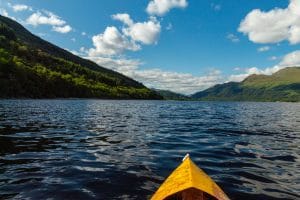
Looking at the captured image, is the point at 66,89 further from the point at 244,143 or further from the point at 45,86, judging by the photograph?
the point at 244,143

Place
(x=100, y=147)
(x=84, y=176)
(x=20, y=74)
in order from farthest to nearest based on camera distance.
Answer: (x=20, y=74) < (x=100, y=147) < (x=84, y=176)

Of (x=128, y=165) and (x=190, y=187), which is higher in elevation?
(x=190, y=187)

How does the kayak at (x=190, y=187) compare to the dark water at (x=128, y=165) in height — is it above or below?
above

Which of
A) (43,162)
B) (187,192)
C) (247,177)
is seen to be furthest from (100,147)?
(187,192)

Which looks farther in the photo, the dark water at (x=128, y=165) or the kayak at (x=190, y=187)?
the dark water at (x=128, y=165)

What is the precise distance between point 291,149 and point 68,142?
51.5 ft

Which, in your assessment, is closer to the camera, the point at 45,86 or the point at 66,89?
the point at 45,86

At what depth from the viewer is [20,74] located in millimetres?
139375

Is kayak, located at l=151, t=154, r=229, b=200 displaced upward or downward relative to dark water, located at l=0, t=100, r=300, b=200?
upward

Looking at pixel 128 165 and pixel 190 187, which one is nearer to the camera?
pixel 190 187

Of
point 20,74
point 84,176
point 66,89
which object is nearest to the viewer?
point 84,176

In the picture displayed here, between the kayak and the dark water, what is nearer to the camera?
the kayak

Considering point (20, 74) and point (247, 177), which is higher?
point (20, 74)

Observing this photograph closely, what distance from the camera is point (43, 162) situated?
51.8ft
